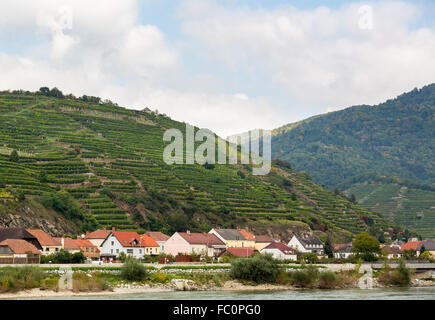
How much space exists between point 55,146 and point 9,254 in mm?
67411

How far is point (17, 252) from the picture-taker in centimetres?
6625

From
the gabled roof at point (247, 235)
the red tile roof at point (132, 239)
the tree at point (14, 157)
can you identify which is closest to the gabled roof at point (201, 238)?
the red tile roof at point (132, 239)

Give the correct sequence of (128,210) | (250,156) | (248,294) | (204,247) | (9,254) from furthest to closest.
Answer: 1. (250,156)
2. (128,210)
3. (204,247)
4. (9,254)
5. (248,294)

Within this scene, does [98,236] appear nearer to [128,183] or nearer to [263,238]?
[128,183]

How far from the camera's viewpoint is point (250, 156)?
192 metres

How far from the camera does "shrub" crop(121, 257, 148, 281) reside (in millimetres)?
59438

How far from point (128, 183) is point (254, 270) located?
196 ft

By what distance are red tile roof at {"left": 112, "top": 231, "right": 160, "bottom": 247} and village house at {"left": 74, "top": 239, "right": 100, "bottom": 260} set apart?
3.29m

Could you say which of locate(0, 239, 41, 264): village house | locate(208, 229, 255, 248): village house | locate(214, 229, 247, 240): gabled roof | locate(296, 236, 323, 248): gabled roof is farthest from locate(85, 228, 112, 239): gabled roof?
locate(296, 236, 323, 248): gabled roof

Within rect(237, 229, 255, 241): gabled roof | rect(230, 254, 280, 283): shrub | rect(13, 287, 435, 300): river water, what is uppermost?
rect(237, 229, 255, 241): gabled roof

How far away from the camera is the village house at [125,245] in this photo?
8838 cm

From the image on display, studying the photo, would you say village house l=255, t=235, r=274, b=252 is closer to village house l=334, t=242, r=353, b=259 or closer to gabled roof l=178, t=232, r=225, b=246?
gabled roof l=178, t=232, r=225, b=246
